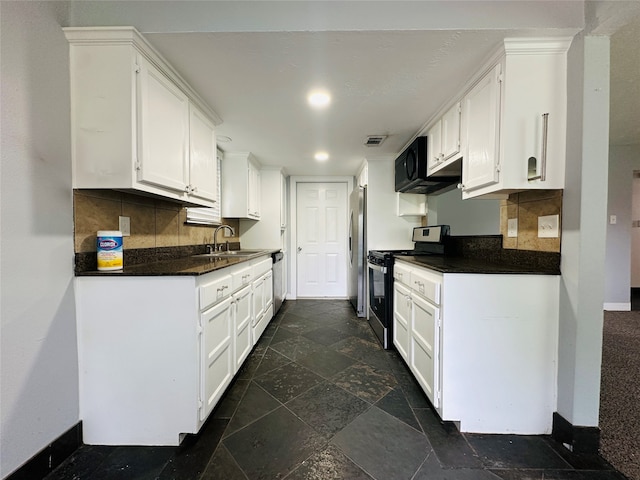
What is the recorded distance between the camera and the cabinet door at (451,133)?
1.84m

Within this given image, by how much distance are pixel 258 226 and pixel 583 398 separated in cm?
353

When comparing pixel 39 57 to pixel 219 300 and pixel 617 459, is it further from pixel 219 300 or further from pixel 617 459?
pixel 617 459

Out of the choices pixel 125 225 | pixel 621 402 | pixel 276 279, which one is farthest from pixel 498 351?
pixel 276 279

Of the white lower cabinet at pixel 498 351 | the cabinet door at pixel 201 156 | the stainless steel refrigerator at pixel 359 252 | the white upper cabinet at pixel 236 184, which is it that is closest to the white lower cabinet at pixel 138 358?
the cabinet door at pixel 201 156

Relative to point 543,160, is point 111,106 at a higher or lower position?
higher

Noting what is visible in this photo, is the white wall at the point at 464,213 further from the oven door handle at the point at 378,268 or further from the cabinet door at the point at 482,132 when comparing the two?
the oven door handle at the point at 378,268

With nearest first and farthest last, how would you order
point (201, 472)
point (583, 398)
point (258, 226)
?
point (201, 472), point (583, 398), point (258, 226)

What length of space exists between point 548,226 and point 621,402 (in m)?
1.22

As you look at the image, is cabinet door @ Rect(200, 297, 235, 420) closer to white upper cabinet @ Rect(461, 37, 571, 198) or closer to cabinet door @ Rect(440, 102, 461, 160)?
white upper cabinet @ Rect(461, 37, 571, 198)

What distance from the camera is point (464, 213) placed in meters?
2.46

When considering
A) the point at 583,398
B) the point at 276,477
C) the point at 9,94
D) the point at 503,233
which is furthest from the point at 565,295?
the point at 9,94

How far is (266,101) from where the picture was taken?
1892 mm

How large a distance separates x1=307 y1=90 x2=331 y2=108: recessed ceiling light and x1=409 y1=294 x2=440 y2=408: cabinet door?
152 centimetres

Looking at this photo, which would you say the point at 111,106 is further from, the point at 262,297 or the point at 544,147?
the point at 544,147
